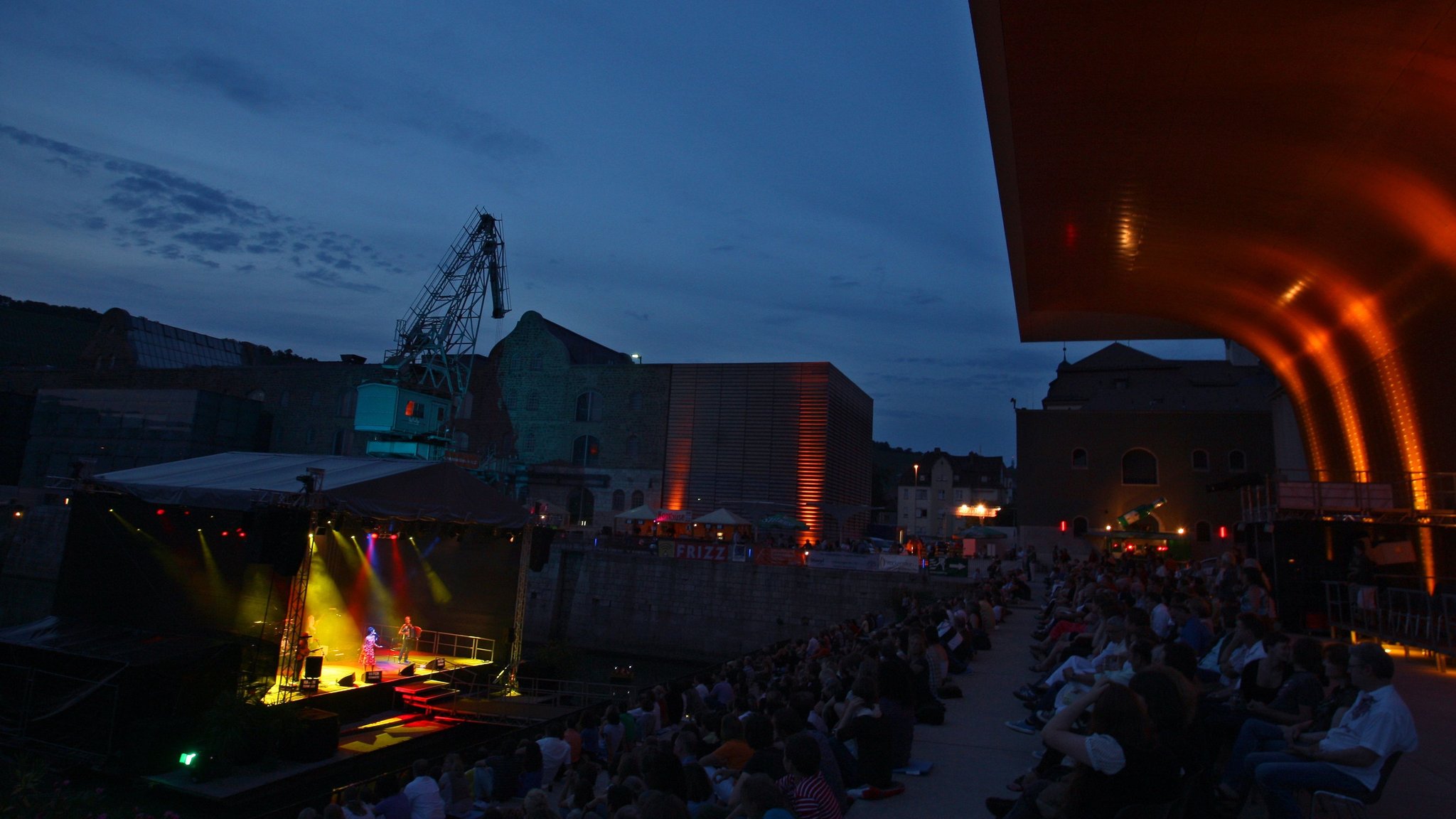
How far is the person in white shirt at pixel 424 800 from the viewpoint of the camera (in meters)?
8.03

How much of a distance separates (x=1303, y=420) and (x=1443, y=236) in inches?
503

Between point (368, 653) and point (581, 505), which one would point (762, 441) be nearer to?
point (581, 505)

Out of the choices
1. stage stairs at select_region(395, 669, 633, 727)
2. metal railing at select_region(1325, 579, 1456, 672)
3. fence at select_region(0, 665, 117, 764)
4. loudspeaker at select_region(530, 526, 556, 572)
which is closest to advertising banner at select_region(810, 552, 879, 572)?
stage stairs at select_region(395, 669, 633, 727)

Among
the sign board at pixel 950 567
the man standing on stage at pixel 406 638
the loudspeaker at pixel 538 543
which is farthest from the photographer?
the sign board at pixel 950 567

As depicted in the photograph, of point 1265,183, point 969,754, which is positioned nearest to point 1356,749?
point 969,754

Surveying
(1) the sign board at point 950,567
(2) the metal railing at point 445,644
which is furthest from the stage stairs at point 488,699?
(1) the sign board at point 950,567

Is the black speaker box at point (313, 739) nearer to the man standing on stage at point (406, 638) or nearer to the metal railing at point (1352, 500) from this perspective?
the man standing on stage at point (406, 638)

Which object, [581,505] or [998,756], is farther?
[581,505]

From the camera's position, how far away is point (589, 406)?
4172 cm

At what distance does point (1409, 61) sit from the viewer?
32.2ft

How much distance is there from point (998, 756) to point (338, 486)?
1123cm

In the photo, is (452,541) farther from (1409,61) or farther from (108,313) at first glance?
(108,313)

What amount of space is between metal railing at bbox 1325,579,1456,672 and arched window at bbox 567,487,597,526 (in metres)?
31.3

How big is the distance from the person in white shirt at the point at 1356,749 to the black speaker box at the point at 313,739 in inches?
461
